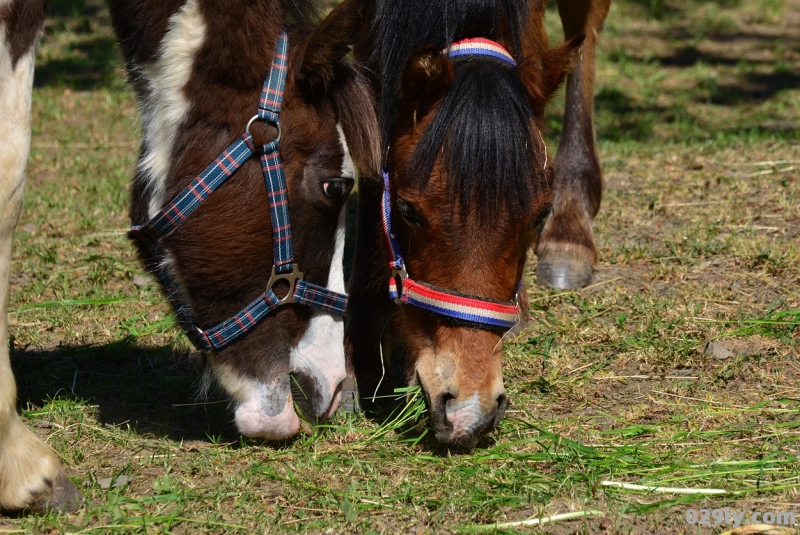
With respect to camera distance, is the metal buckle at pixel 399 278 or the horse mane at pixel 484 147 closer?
the horse mane at pixel 484 147

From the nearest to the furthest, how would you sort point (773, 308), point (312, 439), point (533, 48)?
point (312, 439) → point (533, 48) → point (773, 308)

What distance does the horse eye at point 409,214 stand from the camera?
2.85 metres

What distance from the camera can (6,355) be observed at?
8.49ft

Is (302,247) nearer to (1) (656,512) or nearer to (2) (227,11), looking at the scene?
(2) (227,11)

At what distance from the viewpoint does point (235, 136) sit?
107 inches

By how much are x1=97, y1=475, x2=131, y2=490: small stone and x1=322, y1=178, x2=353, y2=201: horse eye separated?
106cm

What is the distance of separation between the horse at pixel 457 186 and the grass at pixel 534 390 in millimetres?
273

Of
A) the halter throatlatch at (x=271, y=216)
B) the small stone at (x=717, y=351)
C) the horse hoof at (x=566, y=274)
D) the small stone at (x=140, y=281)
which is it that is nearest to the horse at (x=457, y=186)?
the halter throatlatch at (x=271, y=216)

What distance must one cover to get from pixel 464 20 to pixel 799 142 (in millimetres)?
3797

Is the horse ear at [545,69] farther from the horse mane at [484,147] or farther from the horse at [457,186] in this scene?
the horse mane at [484,147]

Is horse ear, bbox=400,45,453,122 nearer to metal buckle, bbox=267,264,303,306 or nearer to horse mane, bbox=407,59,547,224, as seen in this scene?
horse mane, bbox=407,59,547,224

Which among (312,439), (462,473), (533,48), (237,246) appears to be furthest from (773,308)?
(237,246)

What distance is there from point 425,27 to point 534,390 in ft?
4.51

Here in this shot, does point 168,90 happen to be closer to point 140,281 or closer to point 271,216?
point 271,216
